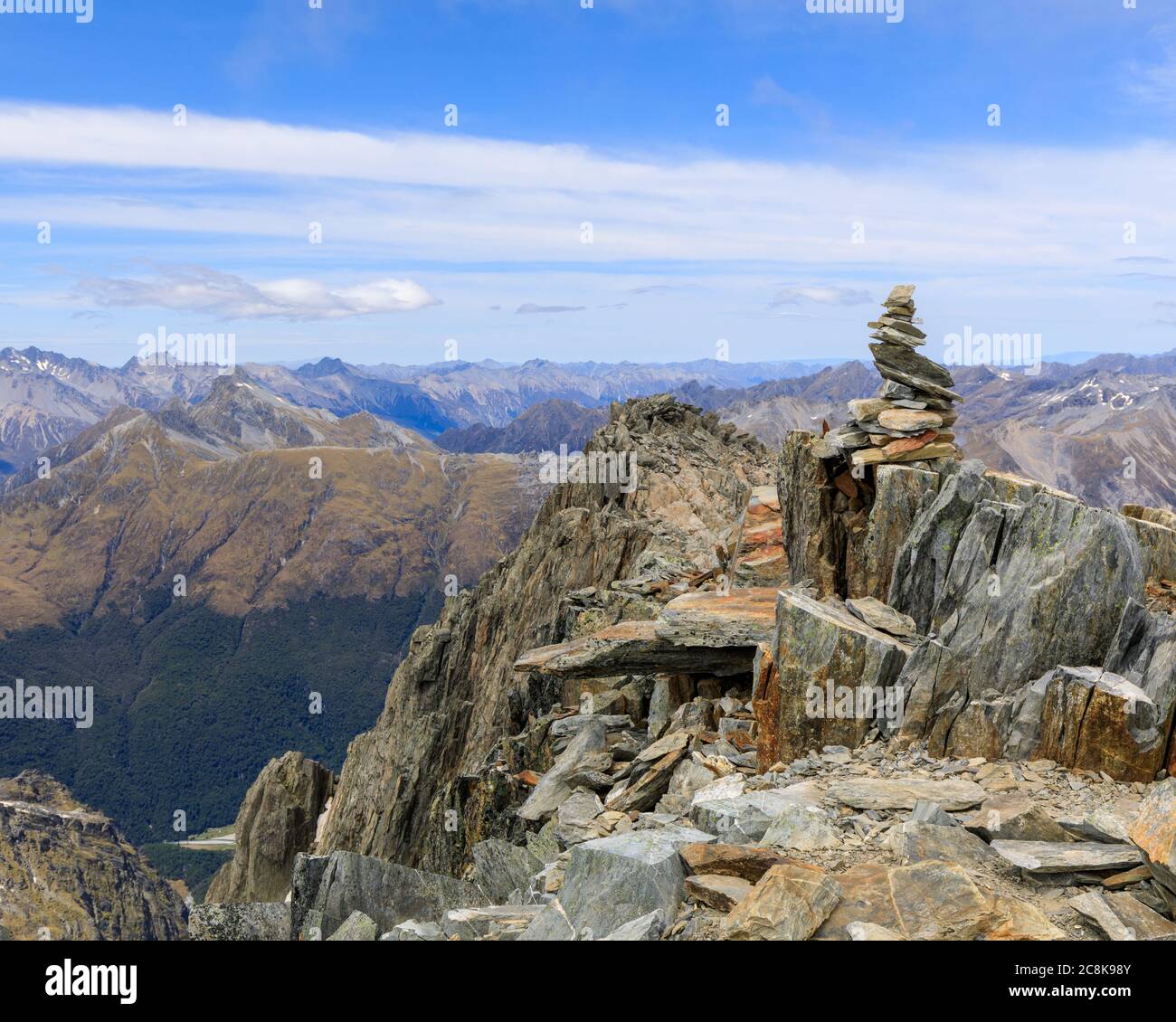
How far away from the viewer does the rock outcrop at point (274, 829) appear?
273 ft

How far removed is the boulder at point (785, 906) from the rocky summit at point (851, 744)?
0.15ft

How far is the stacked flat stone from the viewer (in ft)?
114

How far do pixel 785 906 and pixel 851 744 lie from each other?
34.9 feet

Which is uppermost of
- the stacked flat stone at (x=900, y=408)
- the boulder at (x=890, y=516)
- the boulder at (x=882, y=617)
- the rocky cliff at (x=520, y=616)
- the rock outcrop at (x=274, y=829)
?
the stacked flat stone at (x=900, y=408)

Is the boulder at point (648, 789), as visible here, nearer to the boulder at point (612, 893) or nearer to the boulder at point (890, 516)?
the boulder at point (612, 893)

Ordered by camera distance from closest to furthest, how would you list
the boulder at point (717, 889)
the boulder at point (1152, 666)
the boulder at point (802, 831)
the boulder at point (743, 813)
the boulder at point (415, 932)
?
1. the boulder at point (717, 889)
2. the boulder at point (802, 831)
3. the boulder at point (415, 932)
4. the boulder at point (743, 813)
5. the boulder at point (1152, 666)

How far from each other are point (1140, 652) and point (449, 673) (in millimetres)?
68358

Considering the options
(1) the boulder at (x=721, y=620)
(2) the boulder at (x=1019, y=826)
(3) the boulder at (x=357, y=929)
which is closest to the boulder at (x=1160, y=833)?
(2) the boulder at (x=1019, y=826)

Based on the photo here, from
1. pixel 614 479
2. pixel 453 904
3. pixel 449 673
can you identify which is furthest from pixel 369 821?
pixel 453 904

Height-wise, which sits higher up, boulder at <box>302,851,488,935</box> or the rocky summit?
the rocky summit

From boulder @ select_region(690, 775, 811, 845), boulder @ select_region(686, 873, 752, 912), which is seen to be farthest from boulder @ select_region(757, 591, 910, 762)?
boulder @ select_region(686, 873, 752, 912)

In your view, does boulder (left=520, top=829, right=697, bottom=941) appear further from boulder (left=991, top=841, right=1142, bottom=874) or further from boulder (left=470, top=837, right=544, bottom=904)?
boulder (left=991, top=841, right=1142, bottom=874)

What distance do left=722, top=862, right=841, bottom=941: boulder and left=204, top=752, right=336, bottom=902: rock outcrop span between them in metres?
74.6

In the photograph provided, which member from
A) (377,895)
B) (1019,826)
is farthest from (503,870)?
(1019,826)
